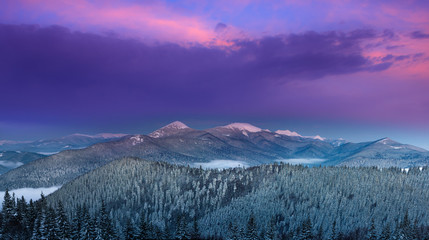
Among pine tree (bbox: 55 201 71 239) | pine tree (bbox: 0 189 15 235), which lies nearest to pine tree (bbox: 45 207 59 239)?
pine tree (bbox: 55 201 71 239)

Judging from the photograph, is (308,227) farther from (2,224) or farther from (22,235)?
(2,224)

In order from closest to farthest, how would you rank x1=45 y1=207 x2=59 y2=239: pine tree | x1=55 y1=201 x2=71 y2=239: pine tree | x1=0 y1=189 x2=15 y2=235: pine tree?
x1=55 y1=201 x2=71 y2=239: pine tree, x1=45 y1=207 x2=59 y2=239: pine tree, x1=0 y1=189 x2=15 y2=235: pine tree

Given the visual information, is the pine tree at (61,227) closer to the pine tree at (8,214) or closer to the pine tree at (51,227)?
the pine tree at (51,227)

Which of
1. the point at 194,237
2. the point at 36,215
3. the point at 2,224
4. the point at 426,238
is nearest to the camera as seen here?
the point at 2,224

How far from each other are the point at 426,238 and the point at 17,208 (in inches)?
A: 10911

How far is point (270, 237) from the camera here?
140 meters

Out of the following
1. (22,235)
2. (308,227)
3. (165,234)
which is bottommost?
(165,234)

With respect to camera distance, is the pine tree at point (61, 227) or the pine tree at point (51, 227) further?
the pine tree at point (51, 227)

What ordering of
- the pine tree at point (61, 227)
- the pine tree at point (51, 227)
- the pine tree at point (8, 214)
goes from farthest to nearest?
the pine tree at point (8, 214), the pine tree at point (51, 227), the pine tree at point (61, 227)

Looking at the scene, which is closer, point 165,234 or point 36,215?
point 36,215

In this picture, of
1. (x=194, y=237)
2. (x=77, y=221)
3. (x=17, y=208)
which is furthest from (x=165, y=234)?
(x=17, y=208)

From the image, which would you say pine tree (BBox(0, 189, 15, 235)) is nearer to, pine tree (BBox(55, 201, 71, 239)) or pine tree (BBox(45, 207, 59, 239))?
pine tree (BBox(45, 207, 59, 239))

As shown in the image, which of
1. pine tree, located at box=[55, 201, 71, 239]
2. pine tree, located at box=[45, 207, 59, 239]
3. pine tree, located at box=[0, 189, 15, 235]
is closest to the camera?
pine tree, located at box=[55, 201, 71, 239]

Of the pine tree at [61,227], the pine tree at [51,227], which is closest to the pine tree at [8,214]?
the pine tree at [51,227]
